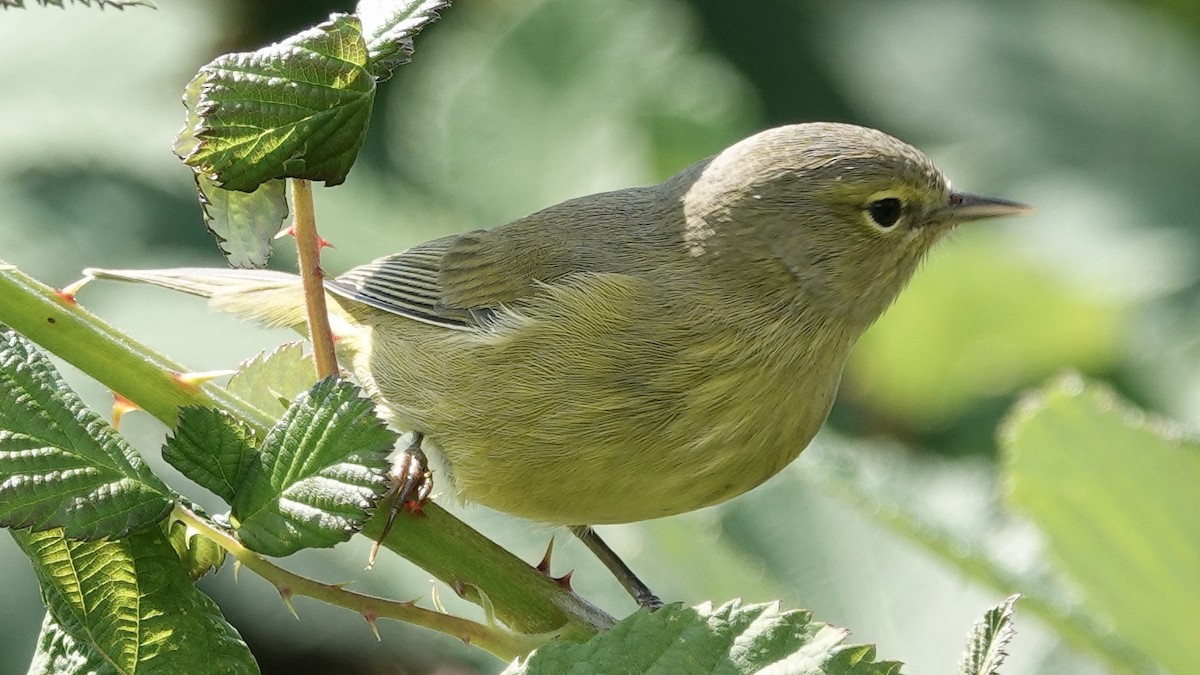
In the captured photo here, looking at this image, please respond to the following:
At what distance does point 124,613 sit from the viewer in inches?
62.7

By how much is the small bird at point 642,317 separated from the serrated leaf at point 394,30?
1.10 meters

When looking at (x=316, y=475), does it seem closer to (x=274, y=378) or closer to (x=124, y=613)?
(x=124, y=613)

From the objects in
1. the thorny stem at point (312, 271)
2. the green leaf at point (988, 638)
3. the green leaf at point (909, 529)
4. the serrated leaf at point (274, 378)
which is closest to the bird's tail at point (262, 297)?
the green leaf at point (909, 529)

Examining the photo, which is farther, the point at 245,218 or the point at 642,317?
the point at 642,317

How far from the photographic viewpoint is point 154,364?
5.48 feet

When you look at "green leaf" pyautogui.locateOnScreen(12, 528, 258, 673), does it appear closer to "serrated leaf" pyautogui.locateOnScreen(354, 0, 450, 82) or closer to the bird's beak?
"serrated leaf" pyautogui.locateOnScreen(354, 0, 450, 82)

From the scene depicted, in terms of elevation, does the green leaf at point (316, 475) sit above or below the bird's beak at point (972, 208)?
below

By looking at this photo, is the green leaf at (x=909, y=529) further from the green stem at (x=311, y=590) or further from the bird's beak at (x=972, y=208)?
the green stem at (x=311, y=590)

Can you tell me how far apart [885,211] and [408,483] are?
131cm

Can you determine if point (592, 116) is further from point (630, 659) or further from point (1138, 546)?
point (630, 659)

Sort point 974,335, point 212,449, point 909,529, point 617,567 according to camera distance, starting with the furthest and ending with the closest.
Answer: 1. point 974,335
2. point 617,567
3. point 909,529
4. point 212,449

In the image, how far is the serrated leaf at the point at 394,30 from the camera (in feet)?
5.18

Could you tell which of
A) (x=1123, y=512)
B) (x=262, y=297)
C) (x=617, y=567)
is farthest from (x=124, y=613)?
(x=262, y=297)

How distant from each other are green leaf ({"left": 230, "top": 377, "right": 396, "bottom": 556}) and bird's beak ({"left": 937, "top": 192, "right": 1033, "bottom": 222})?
1.81 metres
